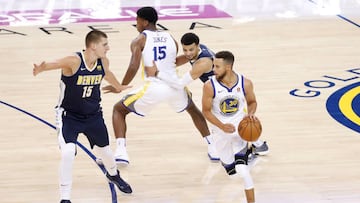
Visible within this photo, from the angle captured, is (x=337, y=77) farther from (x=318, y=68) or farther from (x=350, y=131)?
(x=350, y=131)

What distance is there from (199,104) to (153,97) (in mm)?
2366

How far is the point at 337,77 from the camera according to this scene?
11797mm

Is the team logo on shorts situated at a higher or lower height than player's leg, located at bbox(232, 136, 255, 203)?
lower

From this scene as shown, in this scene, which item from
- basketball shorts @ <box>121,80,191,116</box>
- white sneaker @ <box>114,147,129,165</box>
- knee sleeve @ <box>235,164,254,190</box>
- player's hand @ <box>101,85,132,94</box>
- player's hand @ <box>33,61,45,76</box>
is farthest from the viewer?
white sneaker @ <box>114,147,129,165</box>

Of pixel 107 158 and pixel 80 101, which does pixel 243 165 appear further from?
pixel 80 101

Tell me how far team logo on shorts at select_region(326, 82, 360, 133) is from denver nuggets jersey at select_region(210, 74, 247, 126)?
2.69 m

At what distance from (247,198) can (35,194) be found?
2104 millimetres

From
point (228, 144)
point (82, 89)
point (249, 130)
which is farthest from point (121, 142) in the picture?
point (249, 130)

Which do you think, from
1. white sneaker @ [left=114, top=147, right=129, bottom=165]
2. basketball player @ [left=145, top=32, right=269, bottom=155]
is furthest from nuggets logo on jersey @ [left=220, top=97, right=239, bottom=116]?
white sneaker @ [left=114, top=147, right=129, bottom=165]

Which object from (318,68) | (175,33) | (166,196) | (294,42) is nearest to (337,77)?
(318,68)

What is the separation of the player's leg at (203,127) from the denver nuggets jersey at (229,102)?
1.35m

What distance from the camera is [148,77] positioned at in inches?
338

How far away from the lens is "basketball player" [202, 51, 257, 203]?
7227mm

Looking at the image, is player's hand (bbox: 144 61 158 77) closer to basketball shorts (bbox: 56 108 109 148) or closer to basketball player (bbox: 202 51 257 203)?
basketball shorts (bbox: 56 108 109 148)
